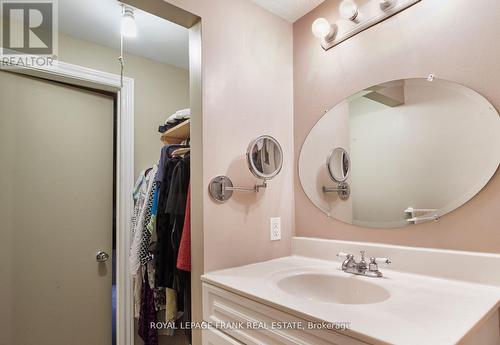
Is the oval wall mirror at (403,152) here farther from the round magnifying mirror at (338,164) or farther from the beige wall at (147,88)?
the beige wall at (147,88)

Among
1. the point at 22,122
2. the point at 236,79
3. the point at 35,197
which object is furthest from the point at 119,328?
the point at 236,79

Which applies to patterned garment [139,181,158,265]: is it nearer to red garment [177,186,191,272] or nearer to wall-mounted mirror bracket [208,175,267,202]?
red garment [177,186,191,272]

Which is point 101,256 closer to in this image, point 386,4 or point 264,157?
point 264,157

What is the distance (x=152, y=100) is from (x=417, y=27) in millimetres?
1702

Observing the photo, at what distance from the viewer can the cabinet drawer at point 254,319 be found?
67cm

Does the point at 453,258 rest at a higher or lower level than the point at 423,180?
lower

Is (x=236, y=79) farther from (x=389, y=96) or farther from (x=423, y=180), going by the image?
(x=423, y=180)

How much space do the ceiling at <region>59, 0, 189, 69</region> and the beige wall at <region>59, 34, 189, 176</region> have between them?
61 millimetres

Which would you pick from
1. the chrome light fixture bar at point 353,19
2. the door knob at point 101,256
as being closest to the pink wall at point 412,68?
the chrome light fixture bar at point 353,19

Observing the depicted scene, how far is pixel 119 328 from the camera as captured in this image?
→ 5.63 feet

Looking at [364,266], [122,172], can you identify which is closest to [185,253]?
[364,266]

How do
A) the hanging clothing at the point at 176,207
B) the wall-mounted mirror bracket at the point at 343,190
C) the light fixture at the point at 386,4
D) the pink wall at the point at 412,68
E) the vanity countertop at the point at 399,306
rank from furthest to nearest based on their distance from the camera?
the hanging clothing at the point at 176,207 → the wall-mounted mirror bracket at the point at 343,190 → the light fixture at the point at 386,4 → the pink wall at the point at 412,68 → the vanity countertop at the point at 399,306

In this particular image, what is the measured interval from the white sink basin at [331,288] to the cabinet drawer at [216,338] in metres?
0.25

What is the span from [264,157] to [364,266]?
2.02 ft
